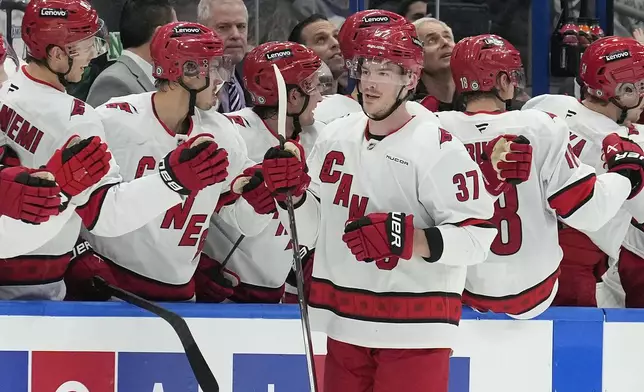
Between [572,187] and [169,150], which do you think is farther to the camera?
[169,150]

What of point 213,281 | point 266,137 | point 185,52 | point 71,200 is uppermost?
point 185,52

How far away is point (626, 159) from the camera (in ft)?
10.5

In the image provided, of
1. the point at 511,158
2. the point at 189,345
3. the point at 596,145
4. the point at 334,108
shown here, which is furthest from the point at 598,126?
the point at 189,345

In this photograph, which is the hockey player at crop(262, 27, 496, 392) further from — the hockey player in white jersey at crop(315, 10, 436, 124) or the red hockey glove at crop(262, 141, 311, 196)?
the hockey player in white jersey at crop(315, 10, 436, 124)

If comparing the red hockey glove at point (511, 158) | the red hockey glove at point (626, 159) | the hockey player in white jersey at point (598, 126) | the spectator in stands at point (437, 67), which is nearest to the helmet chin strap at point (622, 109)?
the hockey player in white jersey at point (598, 126)

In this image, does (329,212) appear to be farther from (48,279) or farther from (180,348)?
(48,279)

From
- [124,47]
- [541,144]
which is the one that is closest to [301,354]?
[541,144]

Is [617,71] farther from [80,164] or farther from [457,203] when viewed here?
[80,164]

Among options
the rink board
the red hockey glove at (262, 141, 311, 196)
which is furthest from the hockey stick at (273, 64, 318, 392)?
the rink board

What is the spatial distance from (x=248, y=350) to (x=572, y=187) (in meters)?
1.05

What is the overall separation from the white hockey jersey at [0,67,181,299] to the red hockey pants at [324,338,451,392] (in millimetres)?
655

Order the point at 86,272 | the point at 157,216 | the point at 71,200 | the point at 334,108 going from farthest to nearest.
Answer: the point at 334,108, the point at 86,272, the point at 157,216, the point at 71,200

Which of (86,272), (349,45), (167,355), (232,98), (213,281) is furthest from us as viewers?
(232,98)

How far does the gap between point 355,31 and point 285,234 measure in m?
1.00
